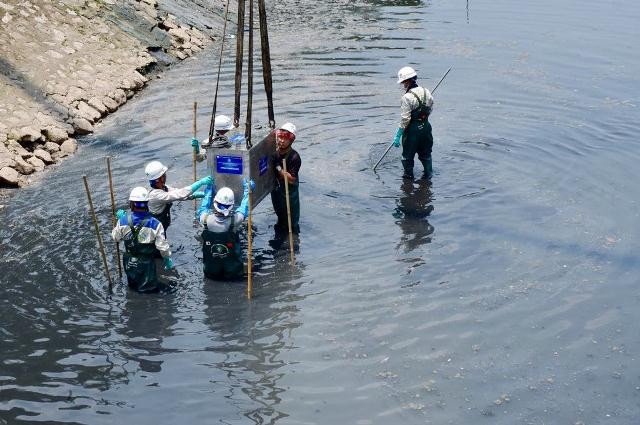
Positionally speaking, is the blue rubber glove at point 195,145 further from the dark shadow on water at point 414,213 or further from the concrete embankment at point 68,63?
the concrete embankment at point 68,63

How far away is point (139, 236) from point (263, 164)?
98.0 inches

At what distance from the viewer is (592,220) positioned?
14.1 metres

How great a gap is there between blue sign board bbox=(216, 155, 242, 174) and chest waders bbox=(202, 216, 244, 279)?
2.82 ft

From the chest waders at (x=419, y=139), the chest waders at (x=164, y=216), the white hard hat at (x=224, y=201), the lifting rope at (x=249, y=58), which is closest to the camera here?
the white hard hat at (x=224, y=201)

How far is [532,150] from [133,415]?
36.8 feet

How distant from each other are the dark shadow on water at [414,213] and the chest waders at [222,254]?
9.48ft

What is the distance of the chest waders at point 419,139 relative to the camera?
15.6 metres

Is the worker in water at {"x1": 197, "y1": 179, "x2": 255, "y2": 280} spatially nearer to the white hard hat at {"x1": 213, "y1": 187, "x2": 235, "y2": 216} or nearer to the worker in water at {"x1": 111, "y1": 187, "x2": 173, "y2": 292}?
the white hard hat at {"x1": 213, "y1": 187, "x2": 235, "y2": 216}

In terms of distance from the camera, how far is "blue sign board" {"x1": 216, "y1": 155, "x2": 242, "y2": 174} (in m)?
12.3

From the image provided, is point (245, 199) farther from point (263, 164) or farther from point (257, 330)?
point (257, 330)

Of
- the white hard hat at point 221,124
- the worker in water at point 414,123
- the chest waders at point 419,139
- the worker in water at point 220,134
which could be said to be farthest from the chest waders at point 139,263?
the chest waders at point 419,139

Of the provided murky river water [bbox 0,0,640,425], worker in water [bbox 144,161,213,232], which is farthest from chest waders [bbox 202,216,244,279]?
worker in water [bbox 144,161,213,232]

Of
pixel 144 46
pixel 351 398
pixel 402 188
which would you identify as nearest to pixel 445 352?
pixel 351 398

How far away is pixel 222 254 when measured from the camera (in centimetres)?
1217
